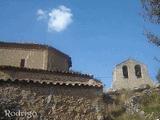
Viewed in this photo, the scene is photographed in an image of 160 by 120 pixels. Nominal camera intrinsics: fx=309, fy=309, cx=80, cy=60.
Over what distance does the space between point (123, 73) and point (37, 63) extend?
15150mm

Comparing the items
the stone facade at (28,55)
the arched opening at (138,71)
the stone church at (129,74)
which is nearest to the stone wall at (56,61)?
the stone facade at (28,55)

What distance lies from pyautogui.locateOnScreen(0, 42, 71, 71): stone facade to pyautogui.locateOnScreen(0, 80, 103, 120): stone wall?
46.2 feet

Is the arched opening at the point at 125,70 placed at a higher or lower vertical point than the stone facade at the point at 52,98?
higher

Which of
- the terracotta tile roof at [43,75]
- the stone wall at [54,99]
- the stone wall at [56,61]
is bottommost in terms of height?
the stone wall at [54,99]

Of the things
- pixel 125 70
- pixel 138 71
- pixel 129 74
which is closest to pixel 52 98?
pixel 129 74

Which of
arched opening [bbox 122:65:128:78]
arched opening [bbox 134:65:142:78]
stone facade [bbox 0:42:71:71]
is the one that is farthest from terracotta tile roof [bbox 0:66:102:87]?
arched opening [bbox 134:65:142:78]

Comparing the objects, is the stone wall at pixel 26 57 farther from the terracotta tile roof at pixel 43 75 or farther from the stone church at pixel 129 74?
the stone church at pixel 129 74

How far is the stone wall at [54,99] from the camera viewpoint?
11953 millimetres

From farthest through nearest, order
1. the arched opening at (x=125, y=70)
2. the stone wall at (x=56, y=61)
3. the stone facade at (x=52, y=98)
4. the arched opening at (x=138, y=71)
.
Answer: the arched opening at (x=125, y=70), the arched opening at (x=138, y=71), the stone wall at (x=56, y=61), the stone facade at (x=52, y=98)

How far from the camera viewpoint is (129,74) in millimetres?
38062

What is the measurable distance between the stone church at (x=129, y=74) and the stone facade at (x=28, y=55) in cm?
1259

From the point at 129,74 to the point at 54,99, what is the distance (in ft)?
87.4

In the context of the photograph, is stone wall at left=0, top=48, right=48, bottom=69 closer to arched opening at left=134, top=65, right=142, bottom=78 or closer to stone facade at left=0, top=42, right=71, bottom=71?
stone facade at left=0, top=42, right=71, bottom=71

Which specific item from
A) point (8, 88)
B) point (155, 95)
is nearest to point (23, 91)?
point (8, 88)
